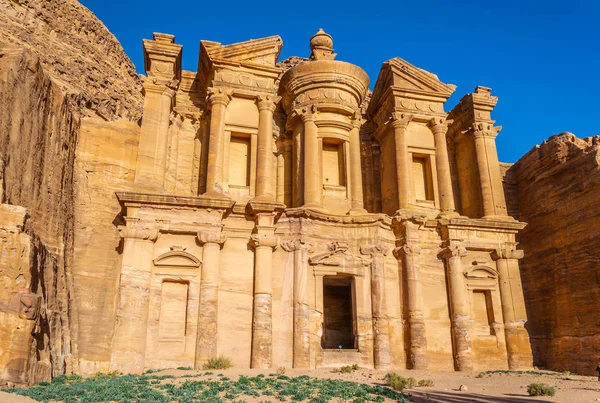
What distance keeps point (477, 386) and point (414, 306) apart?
4.61 m

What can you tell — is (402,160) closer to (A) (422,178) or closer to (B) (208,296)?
(A) (422,178)

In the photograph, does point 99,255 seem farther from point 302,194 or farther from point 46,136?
point 302,194

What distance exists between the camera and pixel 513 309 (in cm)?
1872

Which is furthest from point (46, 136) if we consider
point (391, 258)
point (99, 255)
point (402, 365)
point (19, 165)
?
point (402, 365)

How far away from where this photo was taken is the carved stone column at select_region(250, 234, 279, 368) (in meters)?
15.7

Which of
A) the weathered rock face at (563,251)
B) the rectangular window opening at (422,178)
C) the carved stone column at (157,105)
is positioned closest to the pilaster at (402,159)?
the rectangular window opening at (422,178)

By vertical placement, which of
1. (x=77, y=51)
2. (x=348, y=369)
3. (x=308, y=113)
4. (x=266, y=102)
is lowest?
(x=348, y=369)

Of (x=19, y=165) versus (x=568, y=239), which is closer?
(x=19, y=165)

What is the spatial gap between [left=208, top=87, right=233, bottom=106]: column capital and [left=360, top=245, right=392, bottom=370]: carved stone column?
7649 mm

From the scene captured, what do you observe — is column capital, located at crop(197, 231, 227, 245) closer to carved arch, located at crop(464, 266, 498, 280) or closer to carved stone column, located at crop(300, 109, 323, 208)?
carved stone column, located at crop(300, 109, 323, 208)

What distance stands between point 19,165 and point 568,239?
19.5 meters

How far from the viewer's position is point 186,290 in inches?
644

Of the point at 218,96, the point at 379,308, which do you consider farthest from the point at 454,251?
the point at 218,96

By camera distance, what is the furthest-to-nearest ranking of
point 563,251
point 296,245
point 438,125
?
point 438,125 < point 563,251 < point 296,245
